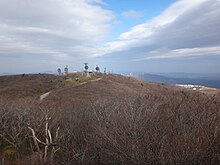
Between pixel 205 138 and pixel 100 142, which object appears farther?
pixel 100 142

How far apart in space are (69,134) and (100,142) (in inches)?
339

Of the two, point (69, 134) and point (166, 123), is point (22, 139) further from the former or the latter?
point (166, 123)

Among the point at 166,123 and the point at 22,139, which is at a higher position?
the point at 166,123

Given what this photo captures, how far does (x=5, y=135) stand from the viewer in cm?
2970

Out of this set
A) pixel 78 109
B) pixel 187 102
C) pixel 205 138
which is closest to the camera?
pixel 205 138

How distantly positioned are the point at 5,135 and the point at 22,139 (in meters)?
2.17

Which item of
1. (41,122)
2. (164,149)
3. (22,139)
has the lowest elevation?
(22,139)

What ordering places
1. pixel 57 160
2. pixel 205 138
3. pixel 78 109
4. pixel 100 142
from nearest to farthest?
pixel 205 138 → pixel 100 142 → pixel 57 160 → pixel 78 109

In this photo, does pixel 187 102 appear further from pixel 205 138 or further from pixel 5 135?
pixel 5 135

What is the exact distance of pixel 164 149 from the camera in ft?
43.0

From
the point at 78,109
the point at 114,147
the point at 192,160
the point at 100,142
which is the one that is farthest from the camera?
the point at 78,109

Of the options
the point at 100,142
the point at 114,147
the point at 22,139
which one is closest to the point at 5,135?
the point at 22,139

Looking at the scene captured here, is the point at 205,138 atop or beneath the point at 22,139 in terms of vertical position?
atop

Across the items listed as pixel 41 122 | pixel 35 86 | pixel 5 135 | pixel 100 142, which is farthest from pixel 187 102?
pixel 35 86
